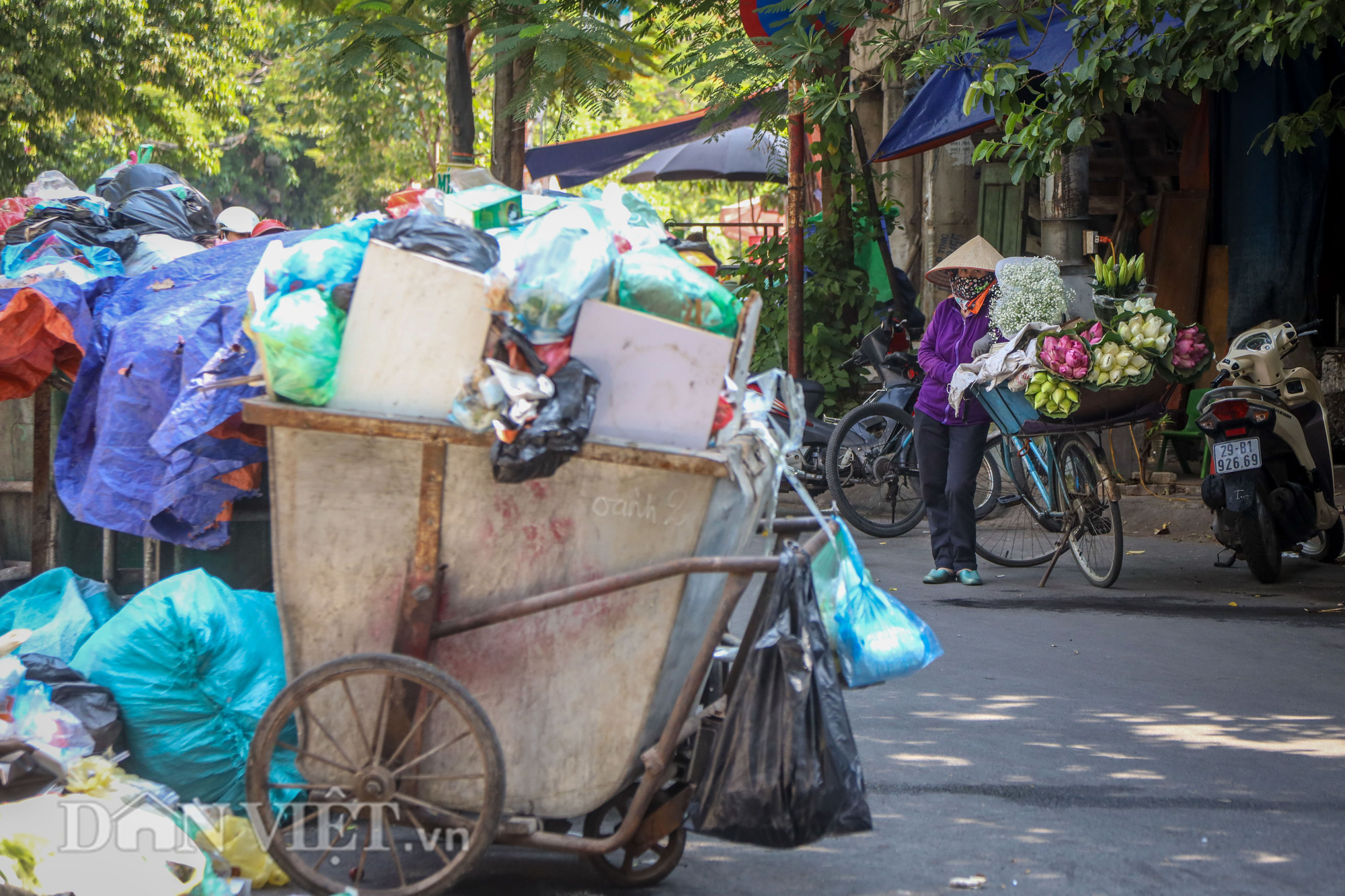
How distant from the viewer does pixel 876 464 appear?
820 cm

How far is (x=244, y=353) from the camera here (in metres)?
3.16

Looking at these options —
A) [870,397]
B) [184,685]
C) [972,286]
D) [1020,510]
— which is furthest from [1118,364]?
[184,685]

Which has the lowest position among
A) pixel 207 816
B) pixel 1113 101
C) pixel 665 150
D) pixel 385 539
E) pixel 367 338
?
pixel 207 816

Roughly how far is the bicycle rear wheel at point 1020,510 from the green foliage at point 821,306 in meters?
2.74

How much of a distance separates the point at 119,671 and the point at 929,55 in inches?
217

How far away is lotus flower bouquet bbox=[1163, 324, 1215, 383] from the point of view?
20.0ft

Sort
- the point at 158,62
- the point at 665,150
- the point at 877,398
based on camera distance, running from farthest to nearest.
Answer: the point at 665,150 → the point at 158,62 → the point at 877,398

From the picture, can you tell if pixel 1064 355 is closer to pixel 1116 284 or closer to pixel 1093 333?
pixel 1093 333

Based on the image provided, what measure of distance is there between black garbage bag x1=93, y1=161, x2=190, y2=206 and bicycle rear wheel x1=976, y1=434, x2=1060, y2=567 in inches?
174

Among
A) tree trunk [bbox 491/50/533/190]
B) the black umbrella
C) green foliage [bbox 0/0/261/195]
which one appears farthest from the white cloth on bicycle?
the black umbrella

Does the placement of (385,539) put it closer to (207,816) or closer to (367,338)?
(367,338)

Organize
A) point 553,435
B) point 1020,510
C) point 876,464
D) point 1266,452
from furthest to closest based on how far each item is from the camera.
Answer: point 876,464
point 1020,510
point 1266,452
point 553,435

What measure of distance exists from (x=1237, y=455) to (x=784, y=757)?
457 cm

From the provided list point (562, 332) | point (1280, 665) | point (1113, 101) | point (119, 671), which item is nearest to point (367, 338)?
point (562, 332)
